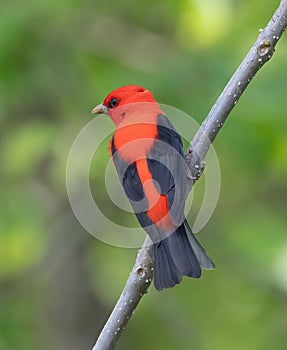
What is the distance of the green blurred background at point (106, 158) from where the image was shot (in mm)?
6516

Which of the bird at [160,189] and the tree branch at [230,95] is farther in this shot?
the bird at [160,189]

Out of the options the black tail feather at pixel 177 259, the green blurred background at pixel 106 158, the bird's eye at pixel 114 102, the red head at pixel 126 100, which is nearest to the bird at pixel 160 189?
the black tail feather at pixel 177 259

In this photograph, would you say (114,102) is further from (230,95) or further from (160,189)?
(230,95)

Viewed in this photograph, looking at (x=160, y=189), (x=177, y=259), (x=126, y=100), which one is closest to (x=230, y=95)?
(x=160, y=189)

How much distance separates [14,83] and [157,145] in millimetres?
3380

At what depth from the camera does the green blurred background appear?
21.4 feet

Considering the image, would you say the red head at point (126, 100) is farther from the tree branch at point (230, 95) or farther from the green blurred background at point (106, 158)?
the green blurred background at point (106, 158)

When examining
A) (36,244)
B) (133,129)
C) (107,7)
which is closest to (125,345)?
(36,244)

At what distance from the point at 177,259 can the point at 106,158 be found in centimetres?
328

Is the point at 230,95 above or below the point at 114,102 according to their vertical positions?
below

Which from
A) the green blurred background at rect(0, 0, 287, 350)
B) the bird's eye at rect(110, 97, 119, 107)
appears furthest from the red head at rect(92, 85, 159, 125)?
the green blurred background at rect(0, 0, 287, 350)

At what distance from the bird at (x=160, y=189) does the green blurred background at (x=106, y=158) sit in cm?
191

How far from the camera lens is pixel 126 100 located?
484cm

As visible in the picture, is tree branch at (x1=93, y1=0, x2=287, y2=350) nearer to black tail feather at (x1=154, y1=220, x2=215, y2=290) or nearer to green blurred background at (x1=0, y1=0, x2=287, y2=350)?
black tail feather at (x1=154, y1=220, x2=215, y2=290)
